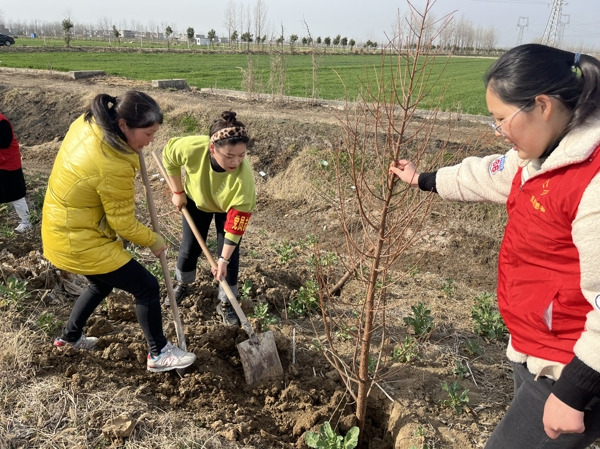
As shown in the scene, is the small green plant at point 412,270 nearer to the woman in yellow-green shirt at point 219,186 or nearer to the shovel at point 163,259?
the woman in yellow-green shirt at point 219,186

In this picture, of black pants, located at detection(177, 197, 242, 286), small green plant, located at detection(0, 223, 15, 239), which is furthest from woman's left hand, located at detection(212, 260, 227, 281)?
small green plant, located at detection(0, 223, 15, 239)

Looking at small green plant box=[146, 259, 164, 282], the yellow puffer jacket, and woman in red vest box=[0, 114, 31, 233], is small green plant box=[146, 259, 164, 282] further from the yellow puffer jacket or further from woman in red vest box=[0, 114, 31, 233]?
woman in red vest box=[0, 114, 31, 233]

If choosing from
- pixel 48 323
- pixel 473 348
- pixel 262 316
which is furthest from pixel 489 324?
pixel 48 323

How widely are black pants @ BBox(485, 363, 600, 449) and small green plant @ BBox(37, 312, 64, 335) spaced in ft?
9.04

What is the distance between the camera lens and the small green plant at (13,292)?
125 inches

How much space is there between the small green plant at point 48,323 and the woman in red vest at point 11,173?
2.23 meters

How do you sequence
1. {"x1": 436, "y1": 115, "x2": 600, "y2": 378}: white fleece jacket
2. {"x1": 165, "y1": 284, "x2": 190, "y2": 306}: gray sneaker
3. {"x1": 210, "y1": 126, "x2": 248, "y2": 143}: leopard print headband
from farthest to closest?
{"x1": 165, "y1": 284, "x2": 190, "y2": 306}: gray sneaker → {"x1": 210, "y1": 126, "x2": 248, "y2": 143}: leopard print headband → {"x1": 436, "y1": 115, "x2": 600, "y2": 378}: white fleece jacket

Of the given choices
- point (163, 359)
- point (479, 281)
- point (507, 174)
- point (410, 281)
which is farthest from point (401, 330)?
point (479, 281)

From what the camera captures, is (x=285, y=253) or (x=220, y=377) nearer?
(x=220, y=377)

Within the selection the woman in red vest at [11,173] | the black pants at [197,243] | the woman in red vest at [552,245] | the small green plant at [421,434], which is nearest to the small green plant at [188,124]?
the woman in red vest at [11,173]

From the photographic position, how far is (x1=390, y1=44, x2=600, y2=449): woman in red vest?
48.1 inches

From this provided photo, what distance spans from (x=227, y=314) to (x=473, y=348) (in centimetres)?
188

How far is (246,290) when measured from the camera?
384 centimetres

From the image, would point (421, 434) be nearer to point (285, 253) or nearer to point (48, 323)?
point (48, 323)
